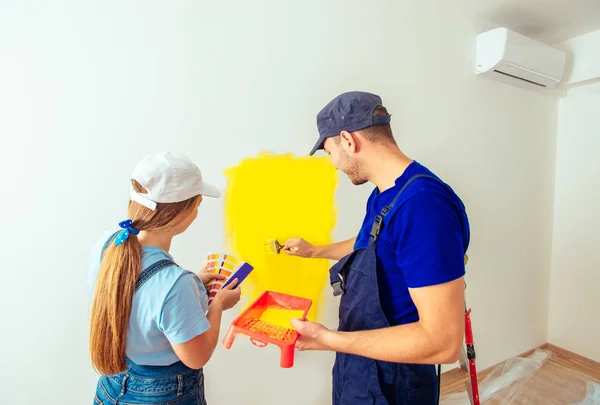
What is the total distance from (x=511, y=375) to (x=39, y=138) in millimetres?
2805

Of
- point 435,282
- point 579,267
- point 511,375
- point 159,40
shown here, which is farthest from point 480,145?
point 159,40

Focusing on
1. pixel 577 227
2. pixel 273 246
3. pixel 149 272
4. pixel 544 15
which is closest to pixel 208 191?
pixel 149 272

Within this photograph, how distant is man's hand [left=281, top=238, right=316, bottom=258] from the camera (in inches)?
56.2

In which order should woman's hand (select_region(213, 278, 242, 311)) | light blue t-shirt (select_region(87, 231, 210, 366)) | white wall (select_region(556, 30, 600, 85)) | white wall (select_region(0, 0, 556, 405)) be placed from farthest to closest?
white wall (select_region(556, 30, 600, 85)) → white wall (select_region(0, 0, 556, 405)) → woman's hand (select_region(213, 278, 242, 311)) → light blue t-shirt (select_region(87, 231, 210, 366))

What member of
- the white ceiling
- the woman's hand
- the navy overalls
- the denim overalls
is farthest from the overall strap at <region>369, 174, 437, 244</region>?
the white ceiling

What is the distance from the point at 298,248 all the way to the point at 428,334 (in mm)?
690

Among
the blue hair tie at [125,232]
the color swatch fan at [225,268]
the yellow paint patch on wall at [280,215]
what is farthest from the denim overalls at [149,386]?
the yellow paint patch on wall at [280,215]

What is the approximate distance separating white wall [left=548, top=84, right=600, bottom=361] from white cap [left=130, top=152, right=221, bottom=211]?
8.96ft

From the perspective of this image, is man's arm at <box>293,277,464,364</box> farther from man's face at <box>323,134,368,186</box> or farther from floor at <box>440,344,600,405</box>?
floor at <box>440,344,600,405</box>

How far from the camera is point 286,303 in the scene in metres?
1.21

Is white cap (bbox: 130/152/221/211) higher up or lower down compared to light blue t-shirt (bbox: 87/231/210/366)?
higher up

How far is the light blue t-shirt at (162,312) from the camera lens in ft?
2.62

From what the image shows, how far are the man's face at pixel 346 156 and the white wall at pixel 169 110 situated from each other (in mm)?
473

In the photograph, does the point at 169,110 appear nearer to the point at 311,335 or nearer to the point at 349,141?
the point at 349,141
